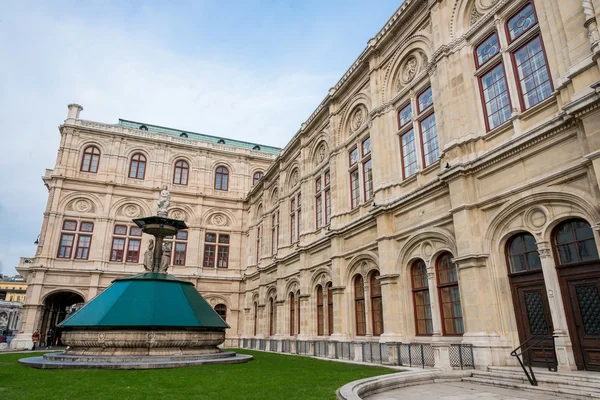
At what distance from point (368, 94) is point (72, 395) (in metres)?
14.2

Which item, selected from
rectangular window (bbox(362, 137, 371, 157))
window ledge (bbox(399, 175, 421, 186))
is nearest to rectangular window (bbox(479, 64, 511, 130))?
window ledge (bbox(399, 175, 421, 186))

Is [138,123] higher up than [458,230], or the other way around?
[138,123]

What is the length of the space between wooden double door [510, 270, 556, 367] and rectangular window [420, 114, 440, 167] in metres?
4.66

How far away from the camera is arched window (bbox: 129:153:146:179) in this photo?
101 feet

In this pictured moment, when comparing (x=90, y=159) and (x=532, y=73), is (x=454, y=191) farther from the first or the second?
(x=90, y=159)

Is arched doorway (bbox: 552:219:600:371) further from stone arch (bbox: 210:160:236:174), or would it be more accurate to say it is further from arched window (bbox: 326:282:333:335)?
stone arch (bbox: 210:160:236:174)

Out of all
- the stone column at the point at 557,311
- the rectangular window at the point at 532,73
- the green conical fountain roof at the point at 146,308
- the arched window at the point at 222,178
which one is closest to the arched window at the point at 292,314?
the green conical fountain roof at the point at 146,308

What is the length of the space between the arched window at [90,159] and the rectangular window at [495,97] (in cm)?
2759

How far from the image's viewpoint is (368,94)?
16641 millimetres

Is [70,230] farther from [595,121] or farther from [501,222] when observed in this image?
[595,121]

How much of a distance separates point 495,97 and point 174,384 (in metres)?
10.3

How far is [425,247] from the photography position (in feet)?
40.2

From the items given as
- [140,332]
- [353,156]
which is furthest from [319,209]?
[140,332]

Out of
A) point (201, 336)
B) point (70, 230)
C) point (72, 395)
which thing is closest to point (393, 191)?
point (201, 336)
